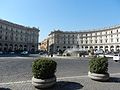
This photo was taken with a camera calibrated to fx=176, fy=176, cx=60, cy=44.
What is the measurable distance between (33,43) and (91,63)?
11213 centimetres

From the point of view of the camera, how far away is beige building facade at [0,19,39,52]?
95625 millimetres

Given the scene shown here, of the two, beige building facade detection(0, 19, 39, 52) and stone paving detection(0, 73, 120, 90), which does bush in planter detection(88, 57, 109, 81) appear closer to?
stone paving detection(0, 73, 120, 90)

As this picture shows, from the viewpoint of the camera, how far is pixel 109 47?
4429 inches

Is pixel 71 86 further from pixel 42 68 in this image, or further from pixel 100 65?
pixel 100 65

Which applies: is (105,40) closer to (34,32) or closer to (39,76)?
(34,32)

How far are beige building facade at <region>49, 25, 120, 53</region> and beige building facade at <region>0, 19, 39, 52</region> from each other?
16.1 meters

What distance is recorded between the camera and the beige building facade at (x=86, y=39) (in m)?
114

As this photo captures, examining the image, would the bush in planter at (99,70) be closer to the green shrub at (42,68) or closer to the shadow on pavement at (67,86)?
the shadow on pavement at (67,86)

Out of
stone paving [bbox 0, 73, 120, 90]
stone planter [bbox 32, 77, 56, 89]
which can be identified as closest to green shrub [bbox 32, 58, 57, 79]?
stone planter [bbox 32, 77, 56, 89]

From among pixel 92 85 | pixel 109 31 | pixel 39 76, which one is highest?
pixel 109 31

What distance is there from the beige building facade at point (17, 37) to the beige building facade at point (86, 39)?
52.8 ft

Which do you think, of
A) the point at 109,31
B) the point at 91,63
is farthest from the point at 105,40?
the point at 91,63

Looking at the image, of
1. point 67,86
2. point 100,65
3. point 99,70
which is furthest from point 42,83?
point 100,65

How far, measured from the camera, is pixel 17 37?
10906 cm
